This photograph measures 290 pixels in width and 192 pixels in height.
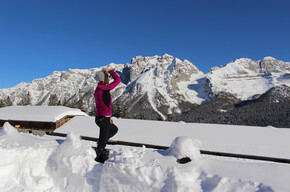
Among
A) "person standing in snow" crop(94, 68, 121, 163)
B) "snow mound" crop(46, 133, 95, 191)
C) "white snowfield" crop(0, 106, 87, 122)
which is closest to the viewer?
"snow mound" crop(46, 133, 95, 191)

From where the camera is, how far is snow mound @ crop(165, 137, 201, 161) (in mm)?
4217

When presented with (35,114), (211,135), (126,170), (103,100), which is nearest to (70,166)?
(126,170)

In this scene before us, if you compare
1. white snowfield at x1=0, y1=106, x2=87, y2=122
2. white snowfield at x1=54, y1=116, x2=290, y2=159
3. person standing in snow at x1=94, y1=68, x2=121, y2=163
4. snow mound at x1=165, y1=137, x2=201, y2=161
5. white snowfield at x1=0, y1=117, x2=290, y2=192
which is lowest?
white snowfield at x1=54, y1=116, x2=290, y2=159

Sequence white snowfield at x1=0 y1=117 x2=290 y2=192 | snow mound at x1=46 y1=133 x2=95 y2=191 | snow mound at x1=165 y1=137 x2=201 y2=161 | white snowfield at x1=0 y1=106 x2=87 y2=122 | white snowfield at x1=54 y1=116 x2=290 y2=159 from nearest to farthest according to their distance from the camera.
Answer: white snowfield at x1=0 y1=117 x2=290 y2=192
snow mound at x1=165 y1=137 x2=201 y2=161
snow mound at x1=46 y1=133 x2=95 y2=191
white snowfield at x1=54 y1=116 x2=290 y2=159
white snowfield at x1=0 y1=106 x2=87 y2=122

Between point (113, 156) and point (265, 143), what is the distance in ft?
35.0

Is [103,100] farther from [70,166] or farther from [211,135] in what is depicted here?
[211,135]

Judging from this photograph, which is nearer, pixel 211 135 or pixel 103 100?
pixel 103 100

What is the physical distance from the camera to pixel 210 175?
11.6ft

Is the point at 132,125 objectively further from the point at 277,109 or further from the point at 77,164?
the point at 277,109

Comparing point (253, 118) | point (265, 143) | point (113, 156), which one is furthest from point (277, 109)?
point (113, 156)

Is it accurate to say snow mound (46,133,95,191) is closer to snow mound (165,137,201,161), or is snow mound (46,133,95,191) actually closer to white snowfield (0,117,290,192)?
white snowfield (0,117,290,192)

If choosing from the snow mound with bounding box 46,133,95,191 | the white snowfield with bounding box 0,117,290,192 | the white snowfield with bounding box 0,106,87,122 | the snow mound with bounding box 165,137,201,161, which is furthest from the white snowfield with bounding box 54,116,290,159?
the snow mound with bounding box 46,133,95,191

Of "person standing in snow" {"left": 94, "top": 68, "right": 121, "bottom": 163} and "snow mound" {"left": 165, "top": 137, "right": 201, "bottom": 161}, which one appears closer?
"snow mound" {"left": 165, "top": 137, "right": 201, "bottom": 161}

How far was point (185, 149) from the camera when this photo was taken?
4320 mm
